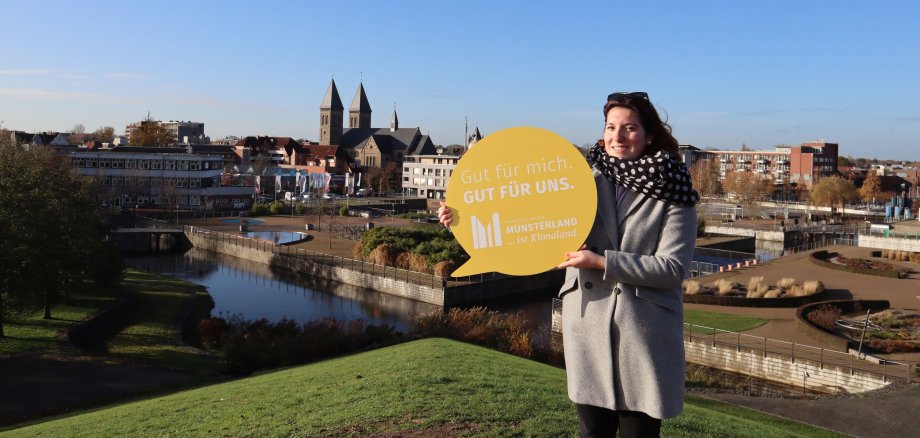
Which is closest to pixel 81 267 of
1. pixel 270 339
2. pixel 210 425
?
pixel 270 339

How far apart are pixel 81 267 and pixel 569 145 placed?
25465 millimetres

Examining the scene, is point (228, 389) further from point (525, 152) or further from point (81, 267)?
point (81, 267)

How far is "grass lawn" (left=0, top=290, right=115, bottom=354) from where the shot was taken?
2102 cm

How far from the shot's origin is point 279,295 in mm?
34250

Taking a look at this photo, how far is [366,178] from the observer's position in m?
100

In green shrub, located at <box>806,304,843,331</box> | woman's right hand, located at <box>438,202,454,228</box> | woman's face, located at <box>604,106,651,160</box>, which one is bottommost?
green shrub, located at <box>806,304,843,331</box>

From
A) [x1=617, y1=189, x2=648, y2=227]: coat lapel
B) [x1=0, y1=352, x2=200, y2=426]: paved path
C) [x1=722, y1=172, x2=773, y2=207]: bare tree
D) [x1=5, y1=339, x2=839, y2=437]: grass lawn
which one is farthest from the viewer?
[x1=722, y1=172, x2=773, y2=207]: bare tree

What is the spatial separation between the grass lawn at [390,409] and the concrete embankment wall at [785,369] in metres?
6.08

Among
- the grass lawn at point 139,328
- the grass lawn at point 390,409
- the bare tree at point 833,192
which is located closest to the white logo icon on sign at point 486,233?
the grass lawn at point 390,409

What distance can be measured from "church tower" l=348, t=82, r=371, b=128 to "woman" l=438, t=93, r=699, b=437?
410 ft

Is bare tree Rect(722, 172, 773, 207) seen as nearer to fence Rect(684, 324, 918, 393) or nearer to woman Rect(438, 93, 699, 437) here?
fence Rect(684, 324, 918, 393)

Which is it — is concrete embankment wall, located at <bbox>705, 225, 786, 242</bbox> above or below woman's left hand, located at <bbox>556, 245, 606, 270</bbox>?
below

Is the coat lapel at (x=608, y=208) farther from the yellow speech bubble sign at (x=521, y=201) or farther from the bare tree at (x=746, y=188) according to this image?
the bare tree at (x=746, y=188)

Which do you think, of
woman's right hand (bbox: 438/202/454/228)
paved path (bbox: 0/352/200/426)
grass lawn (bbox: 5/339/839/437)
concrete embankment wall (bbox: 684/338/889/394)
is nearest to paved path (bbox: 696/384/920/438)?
grass lawn (bbox: 5/339/839/437)
